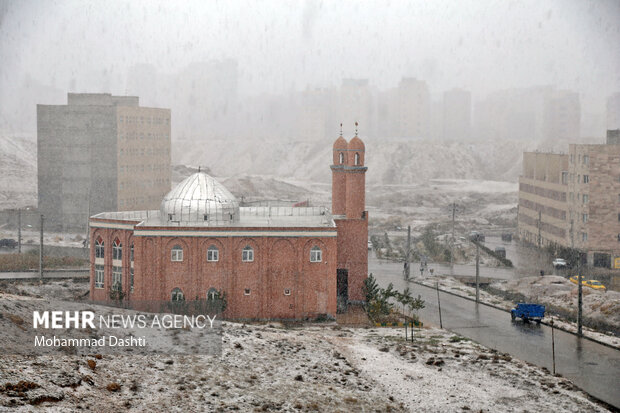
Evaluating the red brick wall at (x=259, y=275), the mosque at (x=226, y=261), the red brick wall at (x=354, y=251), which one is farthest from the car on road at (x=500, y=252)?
the red brick wall at (x=259, y=275)

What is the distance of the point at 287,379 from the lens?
3028cm

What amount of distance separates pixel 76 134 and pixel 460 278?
58402 mm

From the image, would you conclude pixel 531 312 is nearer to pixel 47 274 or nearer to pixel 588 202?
pixel 588 202

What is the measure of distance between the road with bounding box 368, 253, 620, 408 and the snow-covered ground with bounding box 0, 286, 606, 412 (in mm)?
1563

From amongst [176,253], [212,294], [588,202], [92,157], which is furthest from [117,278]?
[92,157]

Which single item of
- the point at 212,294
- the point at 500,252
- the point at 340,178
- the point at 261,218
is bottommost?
the point at 500,252

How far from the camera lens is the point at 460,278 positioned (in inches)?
2611

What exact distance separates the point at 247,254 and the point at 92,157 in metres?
60.1

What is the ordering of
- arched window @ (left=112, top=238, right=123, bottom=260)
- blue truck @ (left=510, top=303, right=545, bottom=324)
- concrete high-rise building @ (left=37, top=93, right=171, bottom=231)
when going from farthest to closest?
1. concrete high-rise building @ (left=37, top=93, right=171, bottom=231)
2. arched window @ (left=112, top=238, right=123, bottom=260)
3. blue truck @ (left=510, top=303, right=545, bottom=324)

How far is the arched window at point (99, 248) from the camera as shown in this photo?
157ft

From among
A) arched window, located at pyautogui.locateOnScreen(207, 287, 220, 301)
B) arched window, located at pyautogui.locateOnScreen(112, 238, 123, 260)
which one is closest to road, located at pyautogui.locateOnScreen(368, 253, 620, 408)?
arched window, located at pyautogui.locateOnScreen(207, 287, 220, 301)

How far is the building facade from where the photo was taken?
74.8 meters

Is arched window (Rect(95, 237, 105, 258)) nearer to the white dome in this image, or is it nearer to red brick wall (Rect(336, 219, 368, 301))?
the white dome

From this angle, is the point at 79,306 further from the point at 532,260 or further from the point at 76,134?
the point at 76,134
